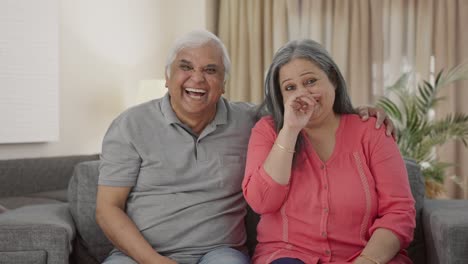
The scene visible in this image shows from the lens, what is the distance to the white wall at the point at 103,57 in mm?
4605

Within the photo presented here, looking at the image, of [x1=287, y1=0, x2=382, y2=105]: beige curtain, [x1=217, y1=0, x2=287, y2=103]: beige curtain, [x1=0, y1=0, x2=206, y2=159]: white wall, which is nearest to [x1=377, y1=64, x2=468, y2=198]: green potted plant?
[x1=287, y1=0, x2=382, y2=105]: beige curtain

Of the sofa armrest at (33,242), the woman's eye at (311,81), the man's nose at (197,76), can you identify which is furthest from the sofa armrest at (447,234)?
the sofa armrest at (33,242)

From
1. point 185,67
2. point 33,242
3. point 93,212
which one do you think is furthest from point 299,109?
point 33,242

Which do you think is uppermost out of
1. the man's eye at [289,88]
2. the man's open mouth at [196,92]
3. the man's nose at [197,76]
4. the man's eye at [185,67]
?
the man's eye at [185,67]

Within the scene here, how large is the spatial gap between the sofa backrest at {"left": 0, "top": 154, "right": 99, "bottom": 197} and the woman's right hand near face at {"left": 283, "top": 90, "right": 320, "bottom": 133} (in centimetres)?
257

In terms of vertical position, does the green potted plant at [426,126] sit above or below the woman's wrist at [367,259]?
above

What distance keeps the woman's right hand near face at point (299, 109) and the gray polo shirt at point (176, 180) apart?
297 mm

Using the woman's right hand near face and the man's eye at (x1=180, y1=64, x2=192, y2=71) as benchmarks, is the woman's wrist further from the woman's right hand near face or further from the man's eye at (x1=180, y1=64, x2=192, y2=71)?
the man's eye at (x1=180, y1=64, x2=192, y2=71)

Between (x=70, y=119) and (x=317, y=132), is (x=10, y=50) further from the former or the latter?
(x=317, y=132)

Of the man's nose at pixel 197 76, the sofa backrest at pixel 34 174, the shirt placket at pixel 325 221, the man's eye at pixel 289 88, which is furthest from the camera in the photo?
the sofa backrest at pixel 34 174

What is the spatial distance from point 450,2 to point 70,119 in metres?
3.00

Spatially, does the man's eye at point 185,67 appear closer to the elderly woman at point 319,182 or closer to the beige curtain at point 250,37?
the elderly woman at point 319,182

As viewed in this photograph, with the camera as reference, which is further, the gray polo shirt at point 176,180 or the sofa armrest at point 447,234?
the gray polo shirt at point 176,180

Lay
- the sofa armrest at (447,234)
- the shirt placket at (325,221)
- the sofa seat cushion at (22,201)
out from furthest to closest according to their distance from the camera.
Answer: the sofa seat cushion at (22,201)
the shirt placket at (325,221)
the sofa armrest at (447,234)
